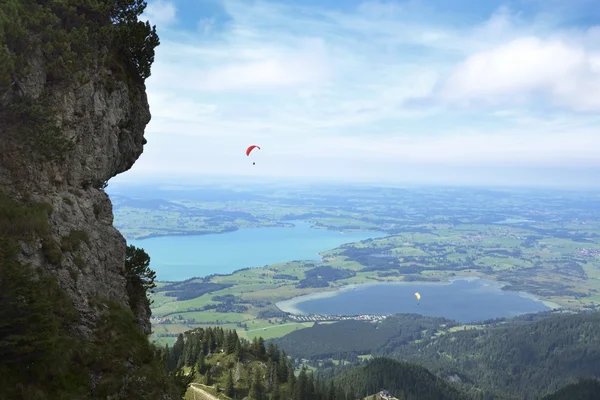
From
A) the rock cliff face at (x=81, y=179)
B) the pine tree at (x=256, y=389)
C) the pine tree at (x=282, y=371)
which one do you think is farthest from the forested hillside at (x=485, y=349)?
the rock cliff face at (x=81, y=179)

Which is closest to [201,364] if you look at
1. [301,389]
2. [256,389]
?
[256,389]

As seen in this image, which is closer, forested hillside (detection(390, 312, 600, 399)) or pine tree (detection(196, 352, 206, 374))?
pine tree (detection(196, 352, 206, 374))

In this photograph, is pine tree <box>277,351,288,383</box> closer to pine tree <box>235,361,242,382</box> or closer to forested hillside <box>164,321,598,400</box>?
forested hillside <box>164,321,598,400</box>

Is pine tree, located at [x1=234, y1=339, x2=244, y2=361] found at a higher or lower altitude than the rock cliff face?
lower

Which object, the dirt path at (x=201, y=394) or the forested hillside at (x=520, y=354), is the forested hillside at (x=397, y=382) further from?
the dirt path at (x=201, y=394)

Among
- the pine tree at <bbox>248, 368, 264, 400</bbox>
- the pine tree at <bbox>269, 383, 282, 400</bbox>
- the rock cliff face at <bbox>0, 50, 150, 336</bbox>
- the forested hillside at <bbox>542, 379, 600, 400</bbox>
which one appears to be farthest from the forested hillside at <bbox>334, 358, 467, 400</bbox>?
the rock cliff face at <bbox>0, 50, 150, 336</bbox>

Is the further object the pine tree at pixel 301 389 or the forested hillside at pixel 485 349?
the forested hillside at pixel 485 349

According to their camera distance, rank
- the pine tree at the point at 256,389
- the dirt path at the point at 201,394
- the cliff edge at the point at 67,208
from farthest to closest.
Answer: the pine tree at the point at 256,389 → the dirt path at the point at 201,394 → the cliff edge at the point at 67,208

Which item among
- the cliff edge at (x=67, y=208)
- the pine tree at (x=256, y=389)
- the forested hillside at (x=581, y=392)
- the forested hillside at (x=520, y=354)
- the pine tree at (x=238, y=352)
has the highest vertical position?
the cliff edge at (x=67, y=208)
